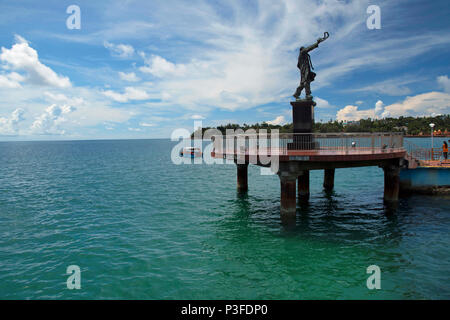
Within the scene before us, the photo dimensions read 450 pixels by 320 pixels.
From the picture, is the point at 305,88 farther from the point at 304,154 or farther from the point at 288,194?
the point at 288,194

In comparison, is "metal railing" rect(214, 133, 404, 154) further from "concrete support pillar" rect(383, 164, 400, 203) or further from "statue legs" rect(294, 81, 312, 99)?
"statue legs" rect(294, 81, 312, 99)

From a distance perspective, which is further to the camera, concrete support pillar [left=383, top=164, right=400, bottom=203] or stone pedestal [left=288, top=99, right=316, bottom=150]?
concrete support pillar [left=383, top=164, right=400, bottom=203]

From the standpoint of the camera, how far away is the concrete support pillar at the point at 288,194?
16297 mm

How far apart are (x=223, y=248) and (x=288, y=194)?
5.05 m

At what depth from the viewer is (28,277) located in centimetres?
1204

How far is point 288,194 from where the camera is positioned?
16641 millimetres

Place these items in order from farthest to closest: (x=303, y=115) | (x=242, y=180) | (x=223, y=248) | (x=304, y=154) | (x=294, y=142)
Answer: (x=242, y=180), (x=303, y=115), (x=294, y=142), (x=304, y=154), (x=223, y=248)

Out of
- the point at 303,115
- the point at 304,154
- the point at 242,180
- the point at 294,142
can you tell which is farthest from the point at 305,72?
the point at 242,180

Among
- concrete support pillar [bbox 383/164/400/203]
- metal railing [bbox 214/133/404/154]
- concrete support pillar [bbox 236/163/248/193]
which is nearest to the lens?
metal railing [bbox 214/133/404/154]

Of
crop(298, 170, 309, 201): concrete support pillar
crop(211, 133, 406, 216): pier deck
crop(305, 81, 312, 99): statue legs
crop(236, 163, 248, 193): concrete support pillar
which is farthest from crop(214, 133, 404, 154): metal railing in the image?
crop(236, 163, 248, 193): concrete support pillar

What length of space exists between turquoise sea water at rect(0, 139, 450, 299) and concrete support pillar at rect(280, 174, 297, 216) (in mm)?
1078

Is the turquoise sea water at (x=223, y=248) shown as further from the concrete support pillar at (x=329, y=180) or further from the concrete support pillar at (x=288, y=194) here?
the concrete support pillar at (x=329, y=180)

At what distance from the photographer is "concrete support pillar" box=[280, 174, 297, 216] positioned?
16.3m
